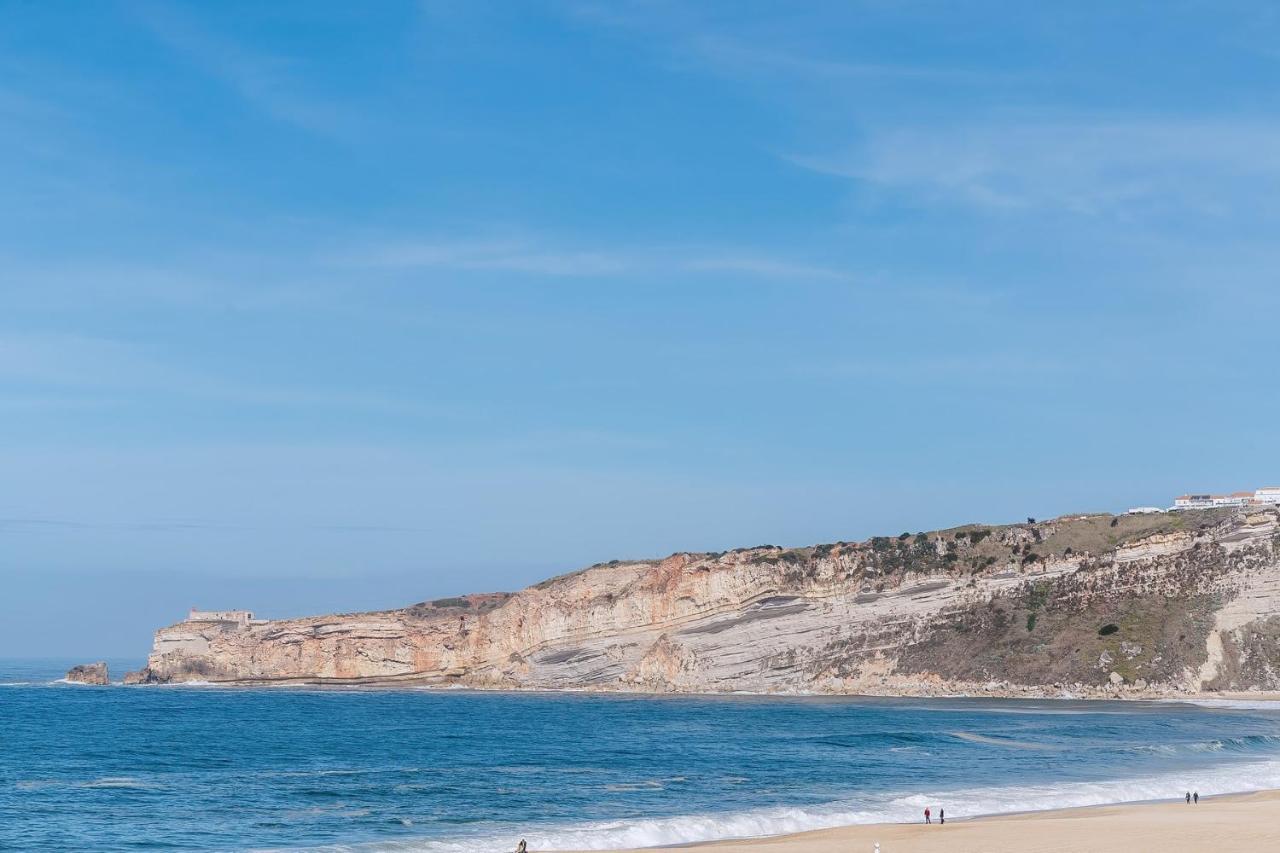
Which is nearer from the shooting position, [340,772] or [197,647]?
[340,772]

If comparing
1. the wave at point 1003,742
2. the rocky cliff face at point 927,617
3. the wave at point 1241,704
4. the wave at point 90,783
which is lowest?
the wave at point 1241,704

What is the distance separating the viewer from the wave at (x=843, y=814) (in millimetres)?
33750

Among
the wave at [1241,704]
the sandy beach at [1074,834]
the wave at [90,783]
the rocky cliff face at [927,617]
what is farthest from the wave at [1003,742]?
the wave at [90,783]

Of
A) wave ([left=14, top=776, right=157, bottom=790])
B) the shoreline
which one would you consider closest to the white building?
the shoreline

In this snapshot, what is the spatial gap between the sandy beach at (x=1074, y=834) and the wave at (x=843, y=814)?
123 centimetres

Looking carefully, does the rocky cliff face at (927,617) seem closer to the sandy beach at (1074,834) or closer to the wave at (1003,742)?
the wave at (1003,742)

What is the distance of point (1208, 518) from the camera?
316ft

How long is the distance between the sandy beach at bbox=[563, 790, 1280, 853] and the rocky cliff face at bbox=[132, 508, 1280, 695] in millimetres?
50971

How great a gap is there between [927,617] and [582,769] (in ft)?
161

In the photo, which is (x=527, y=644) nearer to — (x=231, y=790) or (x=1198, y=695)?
(x=1198, y=695)

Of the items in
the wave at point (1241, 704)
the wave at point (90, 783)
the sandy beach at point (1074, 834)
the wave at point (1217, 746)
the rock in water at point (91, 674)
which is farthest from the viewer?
the rock in water at point (91, 674)

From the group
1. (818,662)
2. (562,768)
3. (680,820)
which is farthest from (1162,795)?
(818,662)

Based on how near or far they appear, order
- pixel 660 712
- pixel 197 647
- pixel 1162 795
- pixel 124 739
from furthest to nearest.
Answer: pixel 197 647 → pixel 660 712 → pixel 124 739 → pixel 1162 795

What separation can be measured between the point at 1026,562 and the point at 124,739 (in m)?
63.2
